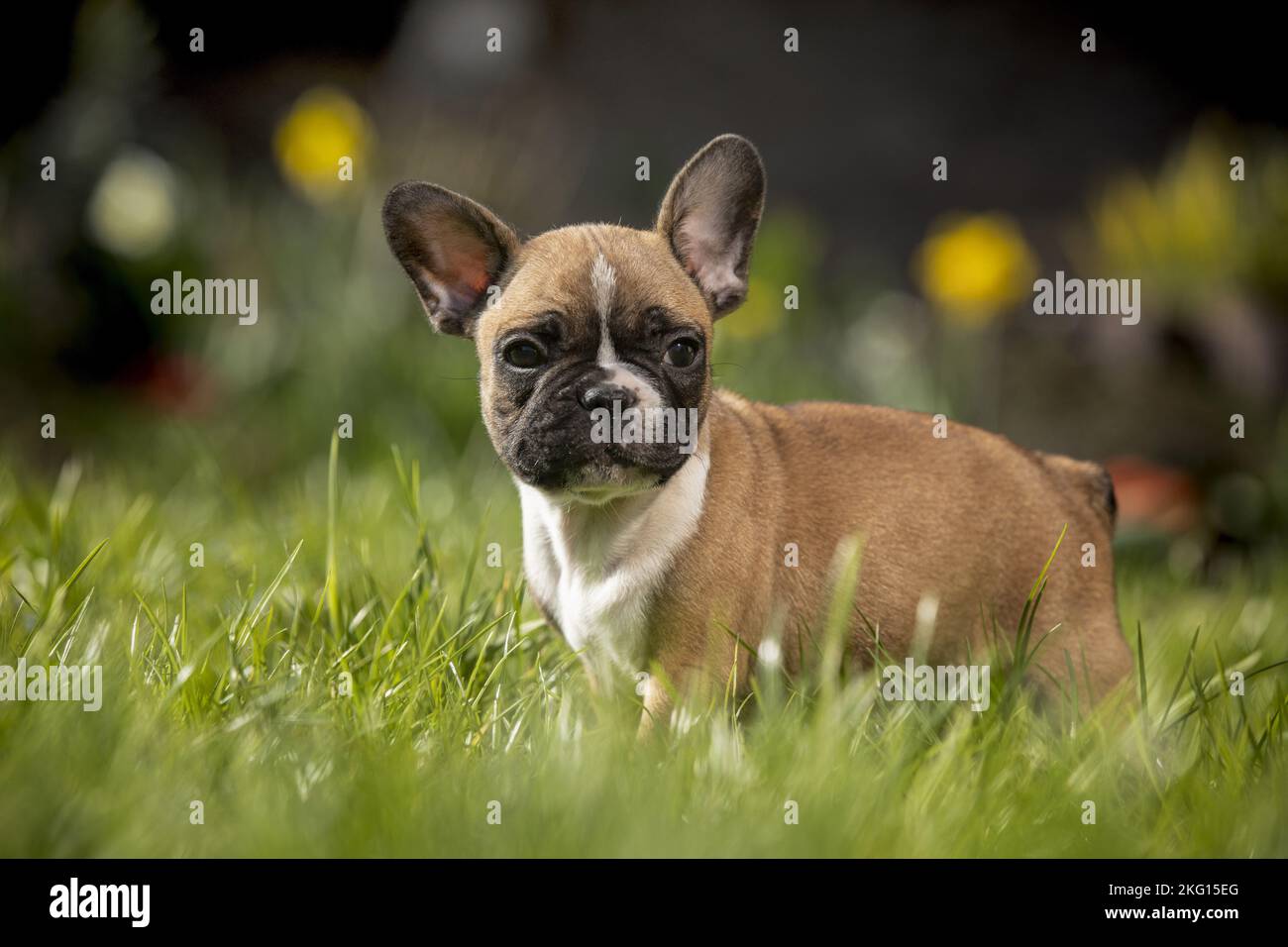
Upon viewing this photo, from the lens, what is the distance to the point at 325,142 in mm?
7621

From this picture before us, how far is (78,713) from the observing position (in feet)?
9.73

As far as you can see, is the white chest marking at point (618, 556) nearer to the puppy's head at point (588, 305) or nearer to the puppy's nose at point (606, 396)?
the puppy's head at point (588, 305)

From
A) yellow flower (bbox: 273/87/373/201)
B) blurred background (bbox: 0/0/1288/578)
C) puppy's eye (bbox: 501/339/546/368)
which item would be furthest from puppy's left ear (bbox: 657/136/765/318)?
yellow flower (bbox: 273/87/373/201)

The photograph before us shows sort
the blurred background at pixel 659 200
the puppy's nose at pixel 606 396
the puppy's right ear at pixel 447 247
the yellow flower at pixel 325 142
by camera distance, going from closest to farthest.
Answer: the puppy's nose at pixel 606 396
the puppy's right ear at pixel 447 247
the blurred background at pixel 659 200
the yellow flower at pixel 325 142

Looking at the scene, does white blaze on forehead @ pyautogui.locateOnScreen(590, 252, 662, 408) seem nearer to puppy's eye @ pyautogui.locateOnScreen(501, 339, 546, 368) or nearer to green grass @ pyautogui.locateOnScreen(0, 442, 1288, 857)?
puppy's eye @ pyautogui.locateOnScreen(501, 339, 546, 368)

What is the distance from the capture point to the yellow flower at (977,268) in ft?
23.3

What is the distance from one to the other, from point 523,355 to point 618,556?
0.59 meters

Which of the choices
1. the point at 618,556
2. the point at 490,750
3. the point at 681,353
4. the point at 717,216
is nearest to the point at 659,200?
the point at 717,216

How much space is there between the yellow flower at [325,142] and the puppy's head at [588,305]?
13.1 feet

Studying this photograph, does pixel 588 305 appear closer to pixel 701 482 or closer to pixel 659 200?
pixel 701 482

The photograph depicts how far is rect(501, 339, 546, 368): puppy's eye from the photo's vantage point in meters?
3.44

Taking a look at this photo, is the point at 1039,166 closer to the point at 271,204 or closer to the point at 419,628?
the point at 271,204

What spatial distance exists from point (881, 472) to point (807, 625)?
20.0 inches

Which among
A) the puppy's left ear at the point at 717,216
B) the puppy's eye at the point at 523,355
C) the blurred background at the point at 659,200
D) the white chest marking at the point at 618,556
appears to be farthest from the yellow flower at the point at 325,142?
the white chest marking at the point at 618,556
